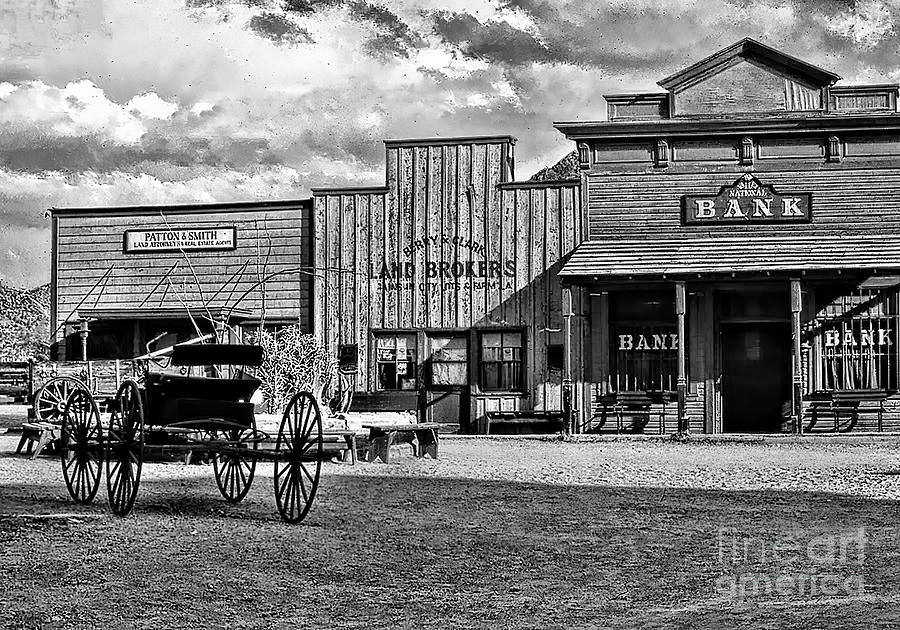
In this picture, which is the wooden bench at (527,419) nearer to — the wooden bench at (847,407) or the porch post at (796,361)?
the porch post at (796,361)

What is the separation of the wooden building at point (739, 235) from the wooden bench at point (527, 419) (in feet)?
2.22

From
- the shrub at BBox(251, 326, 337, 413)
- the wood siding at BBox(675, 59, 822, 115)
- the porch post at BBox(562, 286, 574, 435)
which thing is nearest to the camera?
the shrub at BBox(251, 326, 337, 413)

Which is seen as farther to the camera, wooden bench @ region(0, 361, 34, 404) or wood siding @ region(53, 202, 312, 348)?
wooden bench @ region(0, 361, 34, 404)

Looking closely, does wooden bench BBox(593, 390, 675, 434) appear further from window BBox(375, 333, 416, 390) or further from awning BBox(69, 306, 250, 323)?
awning BBox(69, 306, 250, 323)

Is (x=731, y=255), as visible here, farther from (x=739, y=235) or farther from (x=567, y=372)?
(x=567, y=372)

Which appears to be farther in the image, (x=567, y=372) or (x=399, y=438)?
(x=567, y=372)

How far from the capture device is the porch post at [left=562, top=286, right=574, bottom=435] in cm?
2248

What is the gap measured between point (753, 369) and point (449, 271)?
607 centimetres

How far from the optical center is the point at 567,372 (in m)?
22.8

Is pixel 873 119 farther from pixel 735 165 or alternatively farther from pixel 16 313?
pixel 16 313

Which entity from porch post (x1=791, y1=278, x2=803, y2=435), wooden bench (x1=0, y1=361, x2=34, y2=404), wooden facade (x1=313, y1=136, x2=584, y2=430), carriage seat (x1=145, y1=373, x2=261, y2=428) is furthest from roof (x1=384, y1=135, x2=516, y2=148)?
carriage seat (x1=145, y1=373, x2=261, y2=428)

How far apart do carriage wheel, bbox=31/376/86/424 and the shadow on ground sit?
624 centimetres

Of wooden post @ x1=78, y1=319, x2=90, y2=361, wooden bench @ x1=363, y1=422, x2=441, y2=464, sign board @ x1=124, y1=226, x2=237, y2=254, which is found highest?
sign board @ x1=124, y1=226, x2=237, y2=254

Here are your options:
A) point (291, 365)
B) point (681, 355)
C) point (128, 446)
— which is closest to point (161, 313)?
point (291, 365)
